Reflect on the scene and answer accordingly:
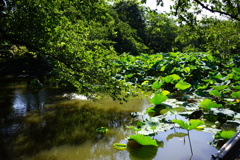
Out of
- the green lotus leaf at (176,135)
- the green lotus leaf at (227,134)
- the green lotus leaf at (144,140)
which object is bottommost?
the green lotus leaf at (176,135)

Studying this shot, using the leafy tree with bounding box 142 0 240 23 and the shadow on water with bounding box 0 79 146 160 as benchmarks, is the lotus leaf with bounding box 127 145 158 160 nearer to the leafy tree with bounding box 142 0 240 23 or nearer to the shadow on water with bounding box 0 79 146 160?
the shadow on water with bounding box 0 79 146 160

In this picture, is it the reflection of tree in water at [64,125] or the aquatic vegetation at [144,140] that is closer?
the aquatic vegetation at [144,140]

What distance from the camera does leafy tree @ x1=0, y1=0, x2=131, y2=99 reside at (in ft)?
11.3

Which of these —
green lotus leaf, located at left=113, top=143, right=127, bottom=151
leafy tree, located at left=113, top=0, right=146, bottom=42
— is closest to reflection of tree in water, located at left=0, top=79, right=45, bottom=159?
green lotus leaf, located at left=113, top=143, right=127, bottom=151

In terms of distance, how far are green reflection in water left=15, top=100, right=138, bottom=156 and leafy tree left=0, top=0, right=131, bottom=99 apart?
74 cm

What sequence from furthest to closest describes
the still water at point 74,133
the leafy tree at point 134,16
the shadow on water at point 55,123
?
1. the leafy tree at point 134,16
2. the shadow on water at point 55,123
3. the still water at point 74,133

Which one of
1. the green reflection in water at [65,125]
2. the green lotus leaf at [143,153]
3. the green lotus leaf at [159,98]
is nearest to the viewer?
the green lotus leaf at [143,153]

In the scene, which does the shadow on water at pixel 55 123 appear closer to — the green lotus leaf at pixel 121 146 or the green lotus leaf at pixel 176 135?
the green lotus leaf at pixel 121 146

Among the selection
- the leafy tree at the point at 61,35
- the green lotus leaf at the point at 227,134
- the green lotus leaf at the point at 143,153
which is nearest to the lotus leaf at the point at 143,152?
the green lotus leaf at the point at 143,153

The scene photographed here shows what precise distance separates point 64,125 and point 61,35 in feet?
5.72

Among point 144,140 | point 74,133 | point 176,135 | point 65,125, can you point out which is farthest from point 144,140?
point 65,125

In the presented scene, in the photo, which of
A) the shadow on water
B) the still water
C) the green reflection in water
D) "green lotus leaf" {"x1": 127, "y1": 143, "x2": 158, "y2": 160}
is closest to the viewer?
"green lotus leaf" {"x1": 127, "y1": 143, "x2": 158, "y2": 160}

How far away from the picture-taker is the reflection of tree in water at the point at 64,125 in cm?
343

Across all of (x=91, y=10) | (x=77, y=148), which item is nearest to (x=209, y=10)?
(x=91, y=10)
